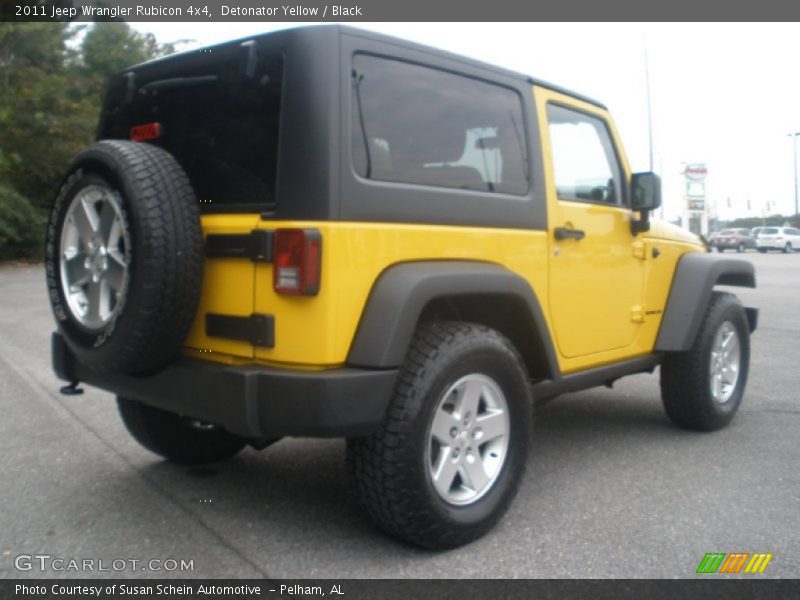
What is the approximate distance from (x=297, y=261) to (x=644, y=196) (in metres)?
2.39

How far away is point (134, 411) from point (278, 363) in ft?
4.54

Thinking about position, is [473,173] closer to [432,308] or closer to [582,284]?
[432,308]

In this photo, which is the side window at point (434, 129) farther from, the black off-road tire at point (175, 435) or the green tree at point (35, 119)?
the green tree at point (35, 119)

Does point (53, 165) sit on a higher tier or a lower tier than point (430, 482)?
higher

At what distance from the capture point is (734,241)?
42219 mm

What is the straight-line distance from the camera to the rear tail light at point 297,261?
8.81ft

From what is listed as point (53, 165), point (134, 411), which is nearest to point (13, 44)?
point (53, 165)

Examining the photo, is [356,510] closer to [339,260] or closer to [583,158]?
[339,260]

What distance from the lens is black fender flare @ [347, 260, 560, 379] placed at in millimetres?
2777

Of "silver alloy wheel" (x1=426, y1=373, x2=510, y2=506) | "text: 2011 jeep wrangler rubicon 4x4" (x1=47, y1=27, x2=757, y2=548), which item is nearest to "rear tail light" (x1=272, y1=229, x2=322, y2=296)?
"text: 2011 jeep wrangler rubicon 4x4" (x1=47, y1=27, x2=757, y2=548)

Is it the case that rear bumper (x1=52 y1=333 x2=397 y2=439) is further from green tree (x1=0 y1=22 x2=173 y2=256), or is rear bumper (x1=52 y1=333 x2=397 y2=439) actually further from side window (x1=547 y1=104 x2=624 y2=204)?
green tree (x1=0 y1=22 x2=173 y2=256)

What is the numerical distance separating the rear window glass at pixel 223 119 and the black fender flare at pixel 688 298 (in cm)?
270

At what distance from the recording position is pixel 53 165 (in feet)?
78.4

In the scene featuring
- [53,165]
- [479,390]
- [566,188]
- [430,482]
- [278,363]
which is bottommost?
[430,482]
